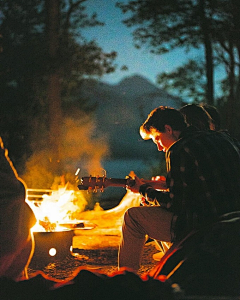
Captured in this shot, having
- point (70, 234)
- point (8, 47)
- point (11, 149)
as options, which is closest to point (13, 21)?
point (8, 47)

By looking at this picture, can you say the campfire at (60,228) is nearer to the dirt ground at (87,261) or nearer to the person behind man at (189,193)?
the dirt ground at (87,261)

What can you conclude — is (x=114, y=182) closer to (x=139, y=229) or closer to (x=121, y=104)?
(x=139, y=229)

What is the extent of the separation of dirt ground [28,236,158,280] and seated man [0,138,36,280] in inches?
76.7

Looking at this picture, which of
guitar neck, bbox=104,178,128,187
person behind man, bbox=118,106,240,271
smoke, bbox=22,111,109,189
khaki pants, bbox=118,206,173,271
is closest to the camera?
person behind man, bbox=118,106,240,271

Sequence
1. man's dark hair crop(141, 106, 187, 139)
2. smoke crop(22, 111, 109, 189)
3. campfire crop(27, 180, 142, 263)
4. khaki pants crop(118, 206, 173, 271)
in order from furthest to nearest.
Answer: smoke crop(22, 111, 109, 189)
campfire crop(27, 180, 142, 263)
man's dark hair crop(141, 106, 187, 139)
khaki pants crop(118, 206, 173, 271)

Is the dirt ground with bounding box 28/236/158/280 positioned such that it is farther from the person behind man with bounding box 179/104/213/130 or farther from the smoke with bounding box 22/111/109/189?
the smoke with bounding box 22/111/109/189

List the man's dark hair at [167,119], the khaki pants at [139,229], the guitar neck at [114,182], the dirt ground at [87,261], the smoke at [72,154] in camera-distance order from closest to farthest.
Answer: the khaki pants at [139,229] → the man's dark hair at [167,119] → the guitar neck at [114,182] → the dirt ground at [87,261] → the smoke at [72,154]

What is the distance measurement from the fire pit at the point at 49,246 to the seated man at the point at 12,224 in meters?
2.43

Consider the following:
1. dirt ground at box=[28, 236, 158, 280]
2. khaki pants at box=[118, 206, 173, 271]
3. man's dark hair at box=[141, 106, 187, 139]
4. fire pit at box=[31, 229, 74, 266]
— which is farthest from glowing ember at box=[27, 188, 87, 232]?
man's dark hair at box=[141, 106, 187, 139]

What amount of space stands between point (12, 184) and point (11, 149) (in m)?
9.77

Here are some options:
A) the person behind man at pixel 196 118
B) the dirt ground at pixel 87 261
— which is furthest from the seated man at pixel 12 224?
the dirt ground at pixel 87 261

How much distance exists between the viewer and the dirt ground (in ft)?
16.3

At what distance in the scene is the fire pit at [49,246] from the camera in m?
5.02

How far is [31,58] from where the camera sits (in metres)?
Answer: 12.0
